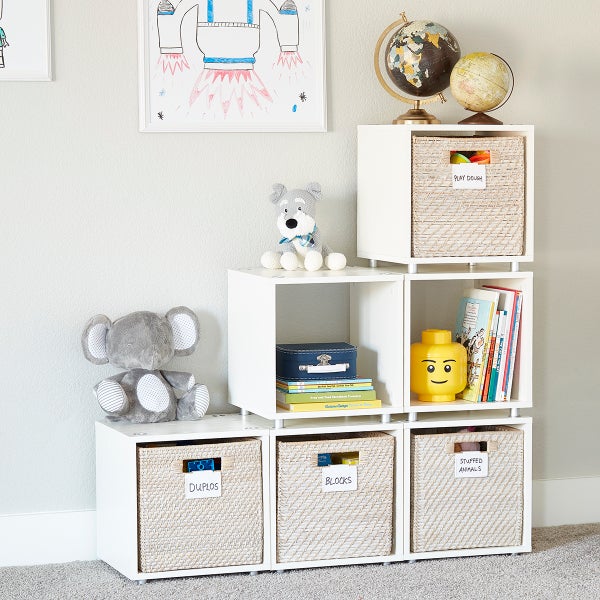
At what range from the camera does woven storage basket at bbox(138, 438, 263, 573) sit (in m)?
2.60

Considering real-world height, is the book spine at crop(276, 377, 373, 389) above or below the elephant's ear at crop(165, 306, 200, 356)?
below

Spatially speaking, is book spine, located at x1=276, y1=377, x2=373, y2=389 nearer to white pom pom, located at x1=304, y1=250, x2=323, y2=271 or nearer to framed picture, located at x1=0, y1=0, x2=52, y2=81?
white pom pom, located at x1=304, y1=250, x2=323, y2=271

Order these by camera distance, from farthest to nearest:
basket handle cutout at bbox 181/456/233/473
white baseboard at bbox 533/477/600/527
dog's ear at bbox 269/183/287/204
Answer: white baseboard at bbox 533/477/600/527 < dog's ear at bbox 269/183/287/204 < basket handle cutout at bbox 181/456/233/473

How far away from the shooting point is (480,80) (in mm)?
2689

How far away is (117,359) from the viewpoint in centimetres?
274

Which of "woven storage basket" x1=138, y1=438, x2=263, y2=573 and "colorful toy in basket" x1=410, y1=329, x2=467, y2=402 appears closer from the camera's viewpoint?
"woven storage basket" x1=138, y1=438, x2=263, y2=573

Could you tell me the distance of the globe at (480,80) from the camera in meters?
2.69

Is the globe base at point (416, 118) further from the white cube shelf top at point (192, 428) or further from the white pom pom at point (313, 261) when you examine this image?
the white cube shelf top at point (192, 428)

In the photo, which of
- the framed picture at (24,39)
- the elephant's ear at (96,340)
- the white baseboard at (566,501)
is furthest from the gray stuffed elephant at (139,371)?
the white baseboard at (566,501)

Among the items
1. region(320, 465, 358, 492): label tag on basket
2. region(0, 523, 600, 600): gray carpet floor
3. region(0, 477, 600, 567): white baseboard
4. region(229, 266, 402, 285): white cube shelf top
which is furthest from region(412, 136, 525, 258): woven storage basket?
region(0, 477, 600, 567): white baseboard

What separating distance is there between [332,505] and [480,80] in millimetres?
1098

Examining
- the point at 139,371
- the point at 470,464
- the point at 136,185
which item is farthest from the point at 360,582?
the point at 136,185

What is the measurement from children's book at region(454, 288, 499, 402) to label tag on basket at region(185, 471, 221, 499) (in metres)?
0.69

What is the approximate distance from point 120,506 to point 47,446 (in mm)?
305
